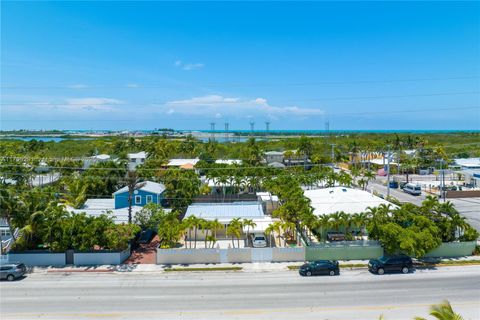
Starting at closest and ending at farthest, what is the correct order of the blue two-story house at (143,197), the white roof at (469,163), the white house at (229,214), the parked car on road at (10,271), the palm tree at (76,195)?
the parked car on road at (10,271)
the white house at (229,214)
the blue two-story house at (143,197)
the palm tree at (76,195)
the white roof at (469,163)

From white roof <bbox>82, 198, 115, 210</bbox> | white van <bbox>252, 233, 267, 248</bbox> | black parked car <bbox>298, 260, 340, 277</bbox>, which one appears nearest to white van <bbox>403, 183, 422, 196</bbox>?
white van <bbox>252, 233, 267, 248</bbox>

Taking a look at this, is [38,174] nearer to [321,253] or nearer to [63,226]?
[63,226]

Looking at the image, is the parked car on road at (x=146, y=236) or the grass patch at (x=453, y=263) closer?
the grass patch at (x=453, y=263)

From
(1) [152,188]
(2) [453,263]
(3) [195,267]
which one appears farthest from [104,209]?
(2) [453,263]

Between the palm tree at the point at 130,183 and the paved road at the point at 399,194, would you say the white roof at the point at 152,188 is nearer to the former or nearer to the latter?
the palm tree at the point at 130,183

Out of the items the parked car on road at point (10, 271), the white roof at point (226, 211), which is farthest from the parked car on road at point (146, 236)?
the parked car on road at point (10, 271)

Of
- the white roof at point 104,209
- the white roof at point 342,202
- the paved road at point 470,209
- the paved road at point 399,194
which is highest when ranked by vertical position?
the white roof at point 342,202

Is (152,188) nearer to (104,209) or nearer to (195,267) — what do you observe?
(104,209)
